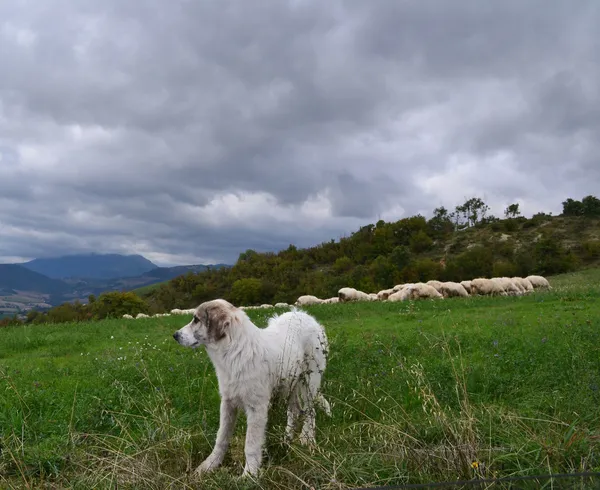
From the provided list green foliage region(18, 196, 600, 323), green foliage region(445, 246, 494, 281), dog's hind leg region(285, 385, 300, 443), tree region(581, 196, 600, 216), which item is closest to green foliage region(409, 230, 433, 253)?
green foliage region(18, 196, 600, 323)

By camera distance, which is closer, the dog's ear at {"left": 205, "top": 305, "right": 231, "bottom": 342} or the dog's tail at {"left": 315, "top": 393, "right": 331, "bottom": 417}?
the dog's ear at {"left": 205, "top": 305, "right": 231, "bottom": 342}

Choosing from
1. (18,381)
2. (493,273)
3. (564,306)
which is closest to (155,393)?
(18,381)

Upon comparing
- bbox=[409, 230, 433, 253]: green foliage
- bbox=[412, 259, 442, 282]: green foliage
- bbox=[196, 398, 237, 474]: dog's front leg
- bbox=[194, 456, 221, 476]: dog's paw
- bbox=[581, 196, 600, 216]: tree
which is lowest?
bbox=[194, 456, 221, 476]: dog's paw

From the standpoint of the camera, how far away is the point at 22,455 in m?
4.87

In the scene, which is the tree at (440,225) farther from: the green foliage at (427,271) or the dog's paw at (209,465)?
the dog's paw at (209,465)

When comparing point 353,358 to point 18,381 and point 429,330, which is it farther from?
point 18,381

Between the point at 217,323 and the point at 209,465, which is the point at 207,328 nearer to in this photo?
the point at 217,323

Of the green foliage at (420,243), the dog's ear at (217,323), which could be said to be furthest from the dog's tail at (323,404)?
the green foliage at (420,243)

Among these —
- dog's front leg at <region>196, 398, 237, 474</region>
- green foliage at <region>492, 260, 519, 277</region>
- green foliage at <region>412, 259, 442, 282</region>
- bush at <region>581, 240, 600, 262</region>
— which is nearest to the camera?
dog's front leg at <region>196, 398, 237, 474</region>

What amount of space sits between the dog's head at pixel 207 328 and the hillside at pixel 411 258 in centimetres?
4455

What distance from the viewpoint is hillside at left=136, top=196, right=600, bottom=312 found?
53375 mm

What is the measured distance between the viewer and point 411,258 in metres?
65.5

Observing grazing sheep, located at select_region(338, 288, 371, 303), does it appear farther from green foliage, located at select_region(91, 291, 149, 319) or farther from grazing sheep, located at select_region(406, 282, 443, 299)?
green foliage, located at select_region(91, 291, 149, 319)

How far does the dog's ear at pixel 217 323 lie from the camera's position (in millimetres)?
5297
